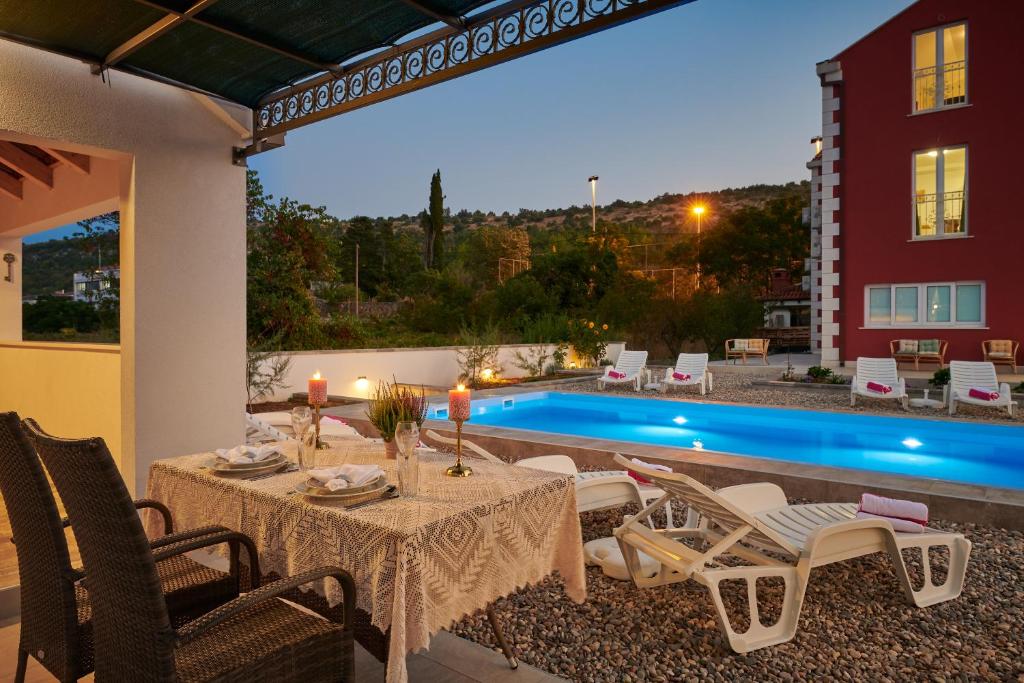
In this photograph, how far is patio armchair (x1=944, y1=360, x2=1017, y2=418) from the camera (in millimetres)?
8312

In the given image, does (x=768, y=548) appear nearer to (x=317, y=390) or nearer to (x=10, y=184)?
(x=317, y=390)

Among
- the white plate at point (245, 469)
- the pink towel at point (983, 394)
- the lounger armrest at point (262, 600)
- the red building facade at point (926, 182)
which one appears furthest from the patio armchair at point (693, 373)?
the lounger armrest at point (262, 600)

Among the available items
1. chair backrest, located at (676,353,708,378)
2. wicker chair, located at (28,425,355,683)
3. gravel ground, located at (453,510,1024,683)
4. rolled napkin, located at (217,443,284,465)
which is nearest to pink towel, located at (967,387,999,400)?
chair backrest, located at (676,353,708,378)

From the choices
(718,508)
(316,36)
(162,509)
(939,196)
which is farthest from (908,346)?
(162,509)

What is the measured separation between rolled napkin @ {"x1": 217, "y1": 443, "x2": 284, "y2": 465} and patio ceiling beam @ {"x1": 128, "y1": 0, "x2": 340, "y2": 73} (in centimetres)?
193

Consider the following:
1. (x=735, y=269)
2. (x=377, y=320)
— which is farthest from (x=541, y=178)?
(x=377, y=320)

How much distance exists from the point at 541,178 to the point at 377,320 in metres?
29.4

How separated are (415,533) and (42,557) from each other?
1118mm

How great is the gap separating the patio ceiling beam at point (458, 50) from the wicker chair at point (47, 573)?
7.65 feet

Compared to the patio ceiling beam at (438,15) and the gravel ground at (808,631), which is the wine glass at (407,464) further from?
the patio ceiling beam at (438,15)

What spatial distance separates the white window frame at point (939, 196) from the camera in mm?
12656

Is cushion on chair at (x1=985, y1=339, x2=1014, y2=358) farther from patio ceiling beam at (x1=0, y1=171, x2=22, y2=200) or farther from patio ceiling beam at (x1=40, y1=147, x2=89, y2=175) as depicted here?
patio ceiling beam at (x1=0, y1=171, x2=22, y2=200)

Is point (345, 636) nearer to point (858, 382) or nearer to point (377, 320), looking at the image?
point (858, 382)

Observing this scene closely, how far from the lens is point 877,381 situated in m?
9.47
